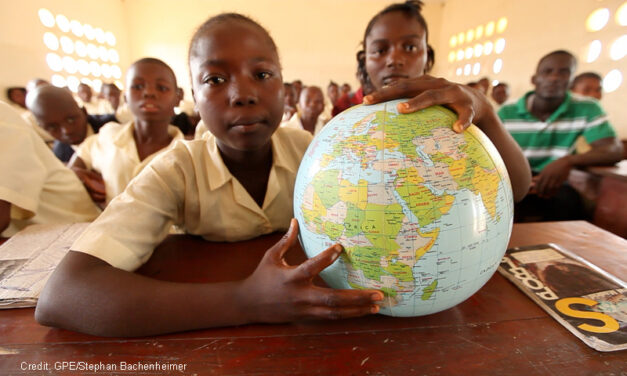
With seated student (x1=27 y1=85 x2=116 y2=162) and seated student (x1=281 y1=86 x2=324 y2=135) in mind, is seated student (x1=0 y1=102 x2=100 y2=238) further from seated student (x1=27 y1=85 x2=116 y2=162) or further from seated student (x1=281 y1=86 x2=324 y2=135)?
seated student (x1=281 y1=86 x2=324 y2=135)

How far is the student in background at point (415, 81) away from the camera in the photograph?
54 centimetres

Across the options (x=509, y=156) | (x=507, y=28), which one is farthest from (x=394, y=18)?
(x=507, y=28)

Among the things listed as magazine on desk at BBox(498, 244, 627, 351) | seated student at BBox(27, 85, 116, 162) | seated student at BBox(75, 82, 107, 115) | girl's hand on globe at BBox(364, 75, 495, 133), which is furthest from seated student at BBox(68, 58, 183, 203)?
seated student at BBox(75, 82, 107, 115)

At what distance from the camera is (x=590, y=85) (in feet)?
9.96

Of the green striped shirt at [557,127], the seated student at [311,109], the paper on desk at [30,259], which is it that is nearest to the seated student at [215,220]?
the paper on desk at [30,259]

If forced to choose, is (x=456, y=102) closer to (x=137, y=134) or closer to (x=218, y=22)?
(x=218, y=22)

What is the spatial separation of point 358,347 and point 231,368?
21 centimetres

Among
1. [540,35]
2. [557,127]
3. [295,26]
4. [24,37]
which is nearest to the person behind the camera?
[557,127]

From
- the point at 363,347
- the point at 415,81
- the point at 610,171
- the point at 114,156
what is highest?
the point at 415,81

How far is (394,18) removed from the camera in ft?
4.02

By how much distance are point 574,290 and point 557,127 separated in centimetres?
170

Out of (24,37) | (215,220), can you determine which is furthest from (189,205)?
(24,37)

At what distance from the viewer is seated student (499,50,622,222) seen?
1.57 meters

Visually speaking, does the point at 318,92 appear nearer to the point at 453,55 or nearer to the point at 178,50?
the point at 453,55
